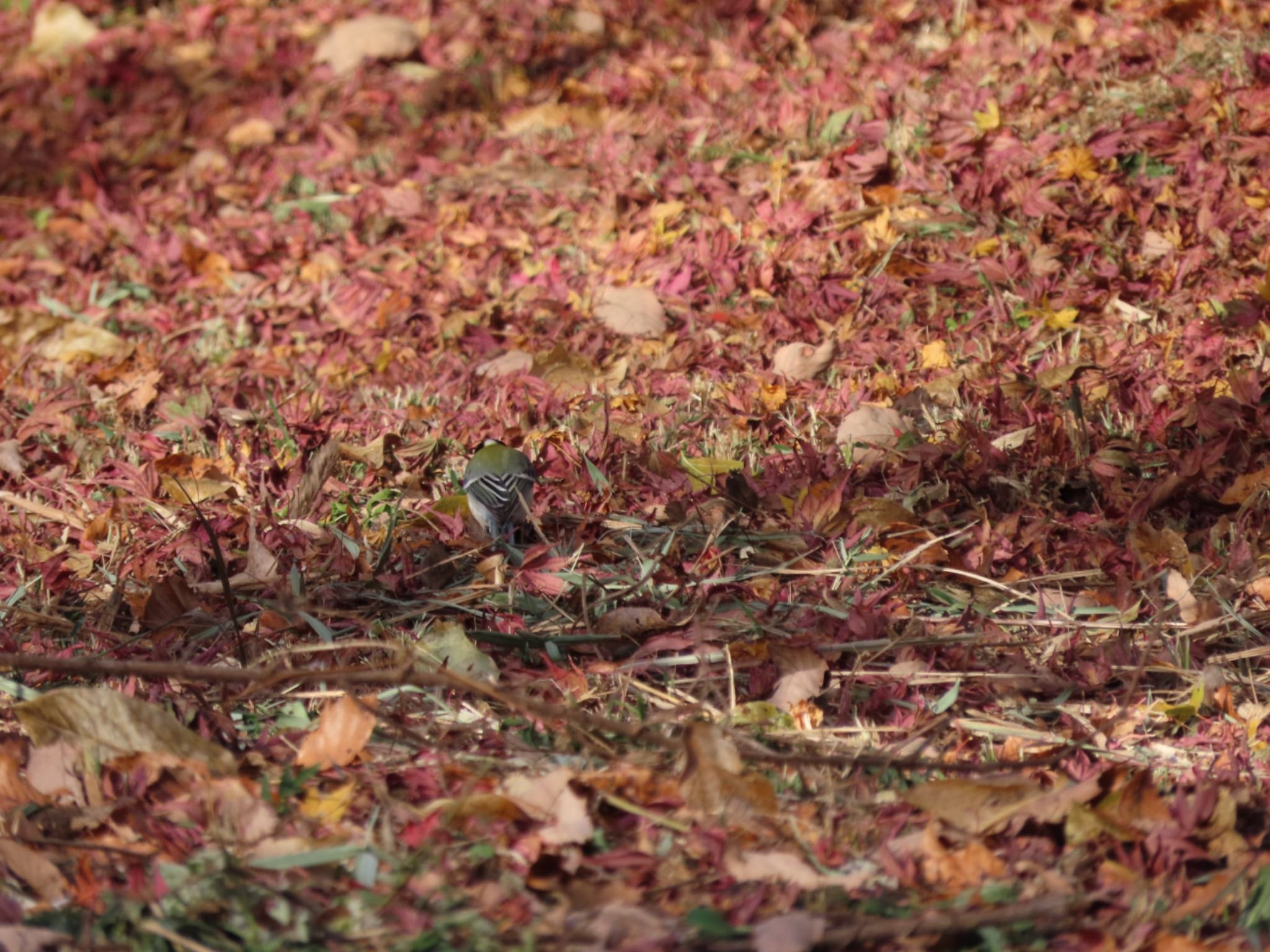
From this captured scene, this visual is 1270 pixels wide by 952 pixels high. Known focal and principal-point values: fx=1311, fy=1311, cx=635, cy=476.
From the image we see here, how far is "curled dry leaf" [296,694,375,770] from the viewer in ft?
8.01

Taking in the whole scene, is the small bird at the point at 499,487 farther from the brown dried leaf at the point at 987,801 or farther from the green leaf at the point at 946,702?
the brown dried leaf at the point at 987,801

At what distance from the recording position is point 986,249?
4637 millimetres

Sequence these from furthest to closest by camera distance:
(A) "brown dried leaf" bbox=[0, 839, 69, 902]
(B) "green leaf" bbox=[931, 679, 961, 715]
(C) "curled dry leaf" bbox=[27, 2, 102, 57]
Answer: (C) "curled dry leaf" bbox=[27, 2, 102, 57] → (B) "green leaf" bbox=[931, 679, 961, 715] → (A) "brown dried leaf" bbox=[0, 839, 69, 902]

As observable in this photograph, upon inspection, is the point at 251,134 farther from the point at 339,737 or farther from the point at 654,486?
the point at 339,737

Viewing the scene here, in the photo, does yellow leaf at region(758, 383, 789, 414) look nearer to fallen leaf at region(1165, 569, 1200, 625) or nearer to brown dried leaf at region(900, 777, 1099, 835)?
fallen leaf at region(1165, 569, 1200, 625)

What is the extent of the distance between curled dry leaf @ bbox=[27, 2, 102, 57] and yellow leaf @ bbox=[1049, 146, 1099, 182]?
19.6 ft

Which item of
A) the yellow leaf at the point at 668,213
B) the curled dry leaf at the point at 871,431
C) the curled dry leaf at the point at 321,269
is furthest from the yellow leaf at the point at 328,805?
the curled dry leaf at the point at 321,269

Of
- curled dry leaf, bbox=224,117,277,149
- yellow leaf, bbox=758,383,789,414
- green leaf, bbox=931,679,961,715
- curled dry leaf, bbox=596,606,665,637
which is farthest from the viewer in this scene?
curled dry leaf, bbox=224,117,277,149

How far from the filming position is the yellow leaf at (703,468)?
360cm

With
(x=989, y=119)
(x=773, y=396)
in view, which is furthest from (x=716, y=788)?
(x=989, y=119)

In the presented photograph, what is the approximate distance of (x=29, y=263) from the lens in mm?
6004

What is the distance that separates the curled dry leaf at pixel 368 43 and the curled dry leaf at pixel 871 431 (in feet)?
14.3

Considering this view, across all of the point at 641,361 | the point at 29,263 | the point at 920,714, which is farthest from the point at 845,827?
the point at 29,263

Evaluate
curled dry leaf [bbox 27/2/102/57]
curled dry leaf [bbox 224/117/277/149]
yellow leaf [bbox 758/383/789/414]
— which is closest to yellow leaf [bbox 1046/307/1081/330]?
yellow leaf [bbox 758/383/789/414]
